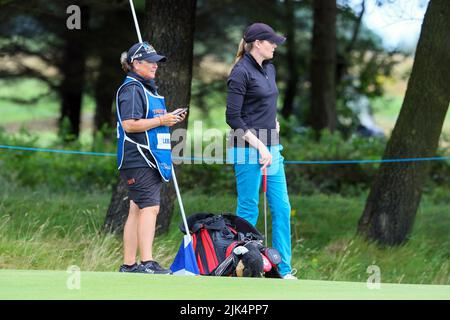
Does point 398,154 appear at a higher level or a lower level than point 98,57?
lower

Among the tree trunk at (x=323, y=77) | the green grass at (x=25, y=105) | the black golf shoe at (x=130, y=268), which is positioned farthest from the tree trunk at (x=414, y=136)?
the green grass at (x=25, y=105)

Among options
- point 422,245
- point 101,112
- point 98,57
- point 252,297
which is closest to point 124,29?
point 98,57

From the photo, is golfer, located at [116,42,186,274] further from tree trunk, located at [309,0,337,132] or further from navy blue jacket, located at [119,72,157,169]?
tree trunk, located at [309,0,337,132]

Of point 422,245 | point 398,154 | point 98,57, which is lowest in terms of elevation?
point 422,245

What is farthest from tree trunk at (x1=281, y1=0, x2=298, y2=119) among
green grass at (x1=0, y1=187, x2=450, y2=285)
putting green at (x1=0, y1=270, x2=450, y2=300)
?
putting green at (x1=0, y1=270, x2=450, y2=300)

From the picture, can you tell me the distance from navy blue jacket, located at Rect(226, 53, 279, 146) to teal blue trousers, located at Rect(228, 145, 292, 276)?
155 millimetres

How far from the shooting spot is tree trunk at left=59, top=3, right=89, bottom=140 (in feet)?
65.3

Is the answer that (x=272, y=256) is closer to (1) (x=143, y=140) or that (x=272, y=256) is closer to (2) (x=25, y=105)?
(1) (x=143, y=140)

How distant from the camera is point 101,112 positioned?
21.9 meters

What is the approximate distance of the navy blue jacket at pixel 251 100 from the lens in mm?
7852

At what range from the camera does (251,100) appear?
7969 millimetres

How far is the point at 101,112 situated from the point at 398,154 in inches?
465

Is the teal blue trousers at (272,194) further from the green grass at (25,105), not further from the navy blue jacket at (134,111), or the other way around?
the green grass at (25,105)
